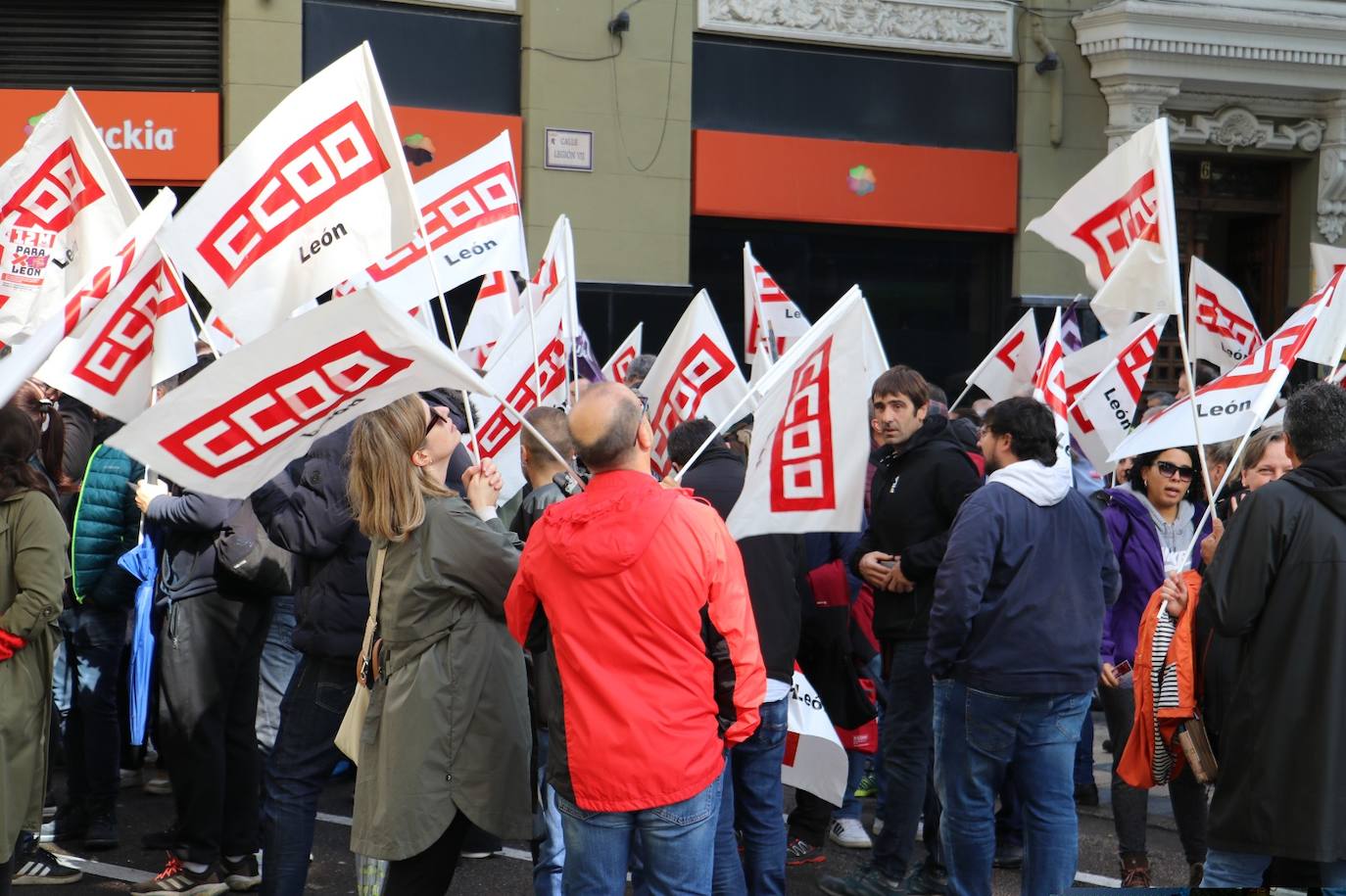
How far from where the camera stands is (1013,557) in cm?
523

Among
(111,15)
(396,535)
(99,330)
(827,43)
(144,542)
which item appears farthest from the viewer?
(827,43)

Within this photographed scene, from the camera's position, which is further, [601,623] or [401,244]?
[401,244]

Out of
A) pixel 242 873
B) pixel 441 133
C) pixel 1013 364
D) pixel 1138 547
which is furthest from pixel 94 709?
pixel 441 133

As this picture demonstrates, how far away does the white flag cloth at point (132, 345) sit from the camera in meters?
5.91

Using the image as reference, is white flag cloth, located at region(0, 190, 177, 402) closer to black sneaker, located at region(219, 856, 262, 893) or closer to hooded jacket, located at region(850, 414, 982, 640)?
black sneaker, located at region(219, 856, 262, 893)

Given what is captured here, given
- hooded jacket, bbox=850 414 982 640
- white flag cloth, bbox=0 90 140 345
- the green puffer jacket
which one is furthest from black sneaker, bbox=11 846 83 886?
hooded jacket, bbox=850 414 982 640

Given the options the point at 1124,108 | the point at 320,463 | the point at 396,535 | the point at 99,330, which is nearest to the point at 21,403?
the point at 99,330

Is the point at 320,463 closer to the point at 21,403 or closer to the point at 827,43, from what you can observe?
the point at 21,403

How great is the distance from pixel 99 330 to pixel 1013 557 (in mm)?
3449

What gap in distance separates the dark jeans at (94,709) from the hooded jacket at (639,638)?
10.7 feet

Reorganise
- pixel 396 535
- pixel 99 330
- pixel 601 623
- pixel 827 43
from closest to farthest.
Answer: pixel 601 623 → pixel 396 535 → pixel 99 330 → pixel 827 43

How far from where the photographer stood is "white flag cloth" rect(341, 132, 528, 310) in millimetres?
6895

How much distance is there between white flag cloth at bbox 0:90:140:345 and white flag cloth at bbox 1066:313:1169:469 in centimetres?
430

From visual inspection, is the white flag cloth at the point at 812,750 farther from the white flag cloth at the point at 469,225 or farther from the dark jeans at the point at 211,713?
the white flag cloth at the point at 469,225
